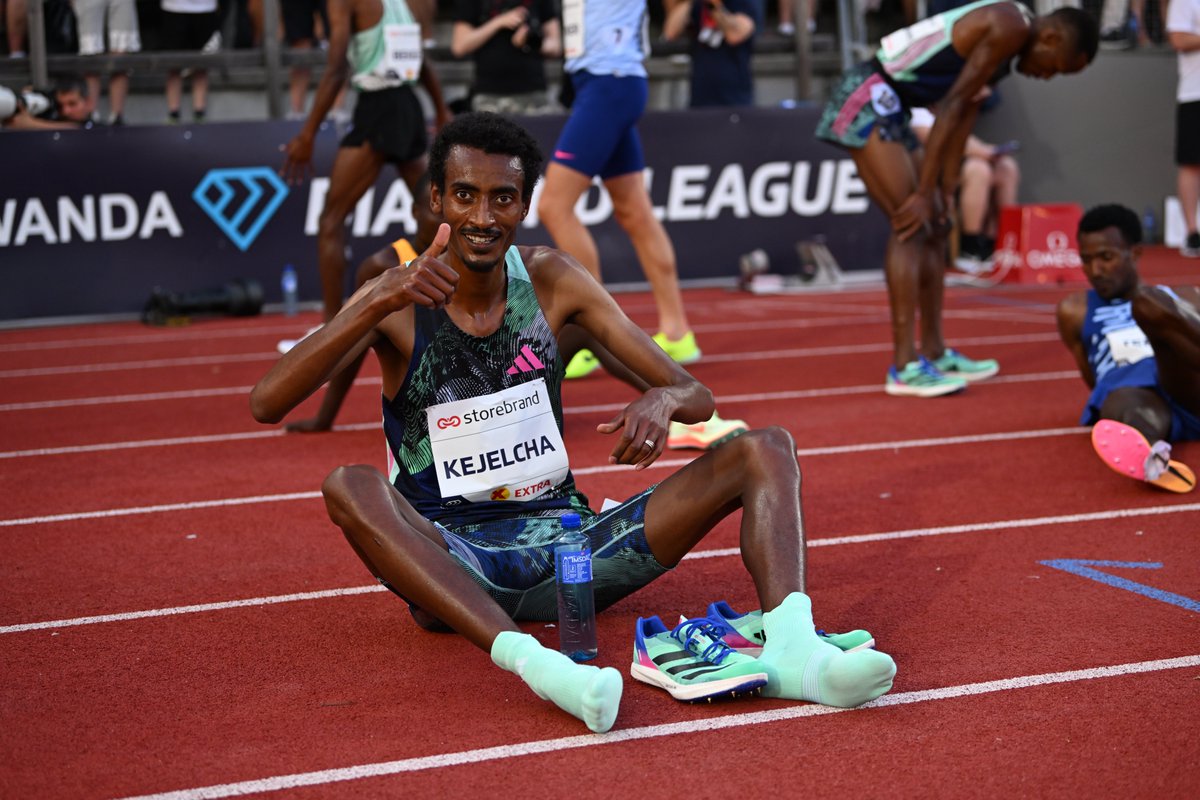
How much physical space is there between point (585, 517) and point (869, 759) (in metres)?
1.15

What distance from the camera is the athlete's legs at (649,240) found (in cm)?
757

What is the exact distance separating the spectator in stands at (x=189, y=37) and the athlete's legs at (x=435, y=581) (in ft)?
31.8

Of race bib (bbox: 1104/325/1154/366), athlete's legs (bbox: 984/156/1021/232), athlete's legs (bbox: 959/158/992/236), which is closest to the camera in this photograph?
race bib (bbox: 1104/325/1154/366)

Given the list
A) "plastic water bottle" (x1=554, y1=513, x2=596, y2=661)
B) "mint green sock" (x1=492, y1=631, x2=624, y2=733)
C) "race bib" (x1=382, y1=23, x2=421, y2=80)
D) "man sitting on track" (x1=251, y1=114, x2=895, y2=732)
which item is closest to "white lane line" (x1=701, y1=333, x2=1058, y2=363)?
"race bib" (x1=382, y1=23, x2=421, y2=80)

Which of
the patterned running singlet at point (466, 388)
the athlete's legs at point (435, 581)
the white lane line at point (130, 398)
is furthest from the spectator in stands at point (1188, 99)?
the athlete's legs at point (435, 581)

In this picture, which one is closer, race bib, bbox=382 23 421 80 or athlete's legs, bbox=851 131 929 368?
athlete's legs, bbox=851 131 929 368

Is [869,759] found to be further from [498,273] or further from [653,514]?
[498,273]

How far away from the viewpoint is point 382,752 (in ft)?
9.23

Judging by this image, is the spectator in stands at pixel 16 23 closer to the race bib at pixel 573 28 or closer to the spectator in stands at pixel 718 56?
the spectator in stands at pixel 718 56

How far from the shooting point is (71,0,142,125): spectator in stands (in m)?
11.9

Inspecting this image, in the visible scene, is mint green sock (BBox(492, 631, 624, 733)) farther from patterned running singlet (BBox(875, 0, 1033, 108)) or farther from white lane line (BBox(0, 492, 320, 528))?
patterned running singlet (BBox(875, 0, 1033, 108))

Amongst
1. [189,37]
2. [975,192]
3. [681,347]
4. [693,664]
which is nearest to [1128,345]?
[681,347]

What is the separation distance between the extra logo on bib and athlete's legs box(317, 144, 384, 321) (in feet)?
14.3

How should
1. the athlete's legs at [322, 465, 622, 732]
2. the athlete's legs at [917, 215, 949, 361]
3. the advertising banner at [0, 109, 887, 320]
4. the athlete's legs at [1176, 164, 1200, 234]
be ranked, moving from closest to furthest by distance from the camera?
the athlete's legs at [322, 465, 622, 732] < the athlete's legs at [917, 215, 949, 361] < the advertising banner at [0, 109, 887, 320] < the athlete's legs at [1176, 164, 1200, 234]
